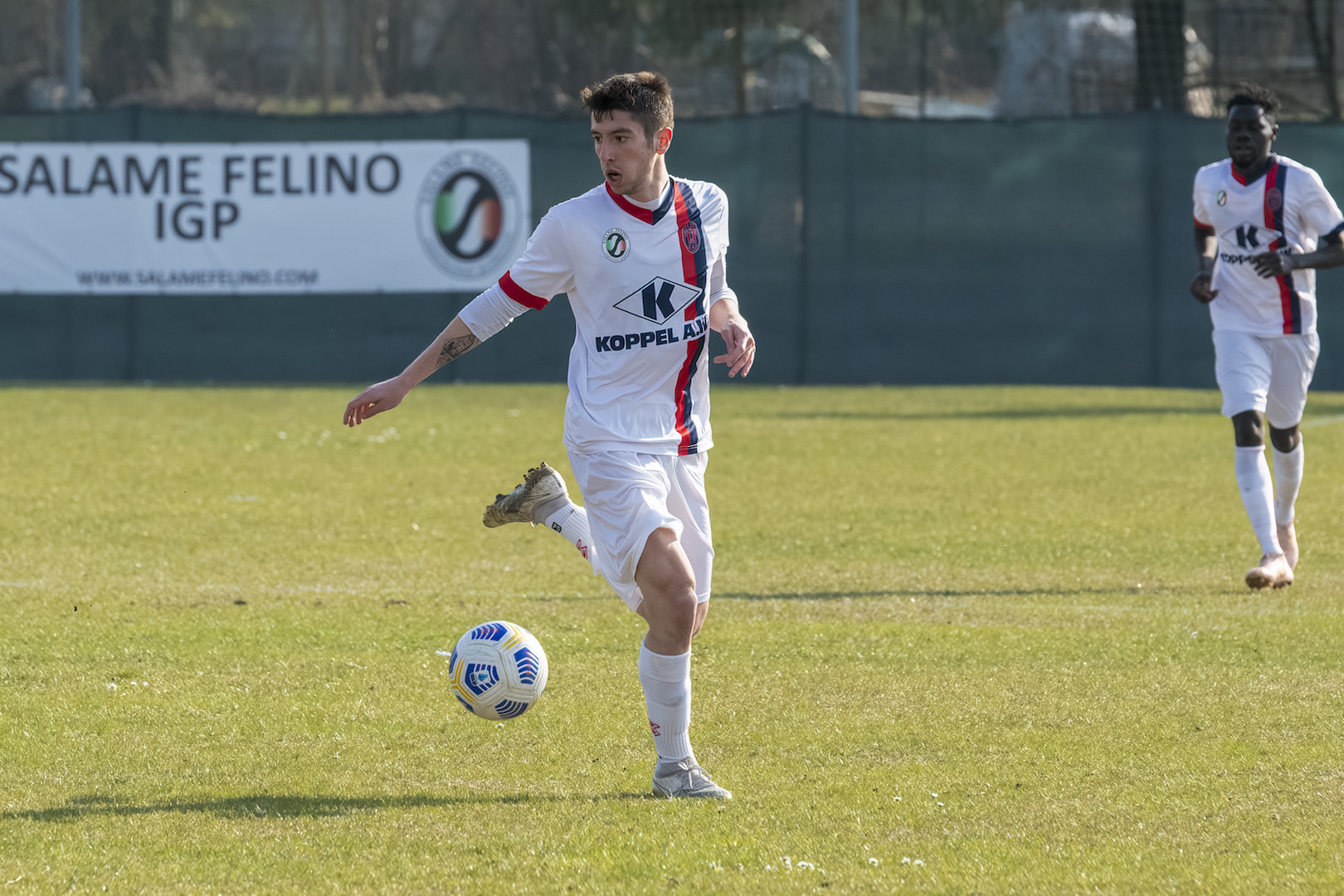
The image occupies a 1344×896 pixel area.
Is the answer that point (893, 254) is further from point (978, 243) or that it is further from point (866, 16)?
point (866, 16)

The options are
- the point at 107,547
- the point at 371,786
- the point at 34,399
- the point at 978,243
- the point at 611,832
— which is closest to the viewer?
the point at 611,832

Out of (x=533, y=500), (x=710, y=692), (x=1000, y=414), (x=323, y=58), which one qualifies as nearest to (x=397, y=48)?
(x=323, y=58)

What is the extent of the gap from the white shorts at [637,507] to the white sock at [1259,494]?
415 centimetres

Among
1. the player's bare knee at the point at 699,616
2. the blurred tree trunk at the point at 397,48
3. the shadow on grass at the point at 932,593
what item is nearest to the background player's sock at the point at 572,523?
the player's bare knee at the point at 699,616

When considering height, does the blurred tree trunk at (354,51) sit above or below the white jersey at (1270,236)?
above

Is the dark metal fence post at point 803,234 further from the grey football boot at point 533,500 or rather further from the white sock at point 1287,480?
the grey football boot at point 533,500

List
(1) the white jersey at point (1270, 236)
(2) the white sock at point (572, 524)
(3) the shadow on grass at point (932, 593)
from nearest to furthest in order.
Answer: (2) the white sock at point (572, 524) < (3) the shadow on grass at point (932, 593) < (1) the white jersey at point (1270, 236)

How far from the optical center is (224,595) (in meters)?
8.10

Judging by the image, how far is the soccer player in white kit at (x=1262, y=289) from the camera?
8.72 metres

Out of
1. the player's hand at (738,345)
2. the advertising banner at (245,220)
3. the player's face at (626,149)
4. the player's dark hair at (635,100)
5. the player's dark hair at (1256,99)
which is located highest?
the advertising banner at (245,220)

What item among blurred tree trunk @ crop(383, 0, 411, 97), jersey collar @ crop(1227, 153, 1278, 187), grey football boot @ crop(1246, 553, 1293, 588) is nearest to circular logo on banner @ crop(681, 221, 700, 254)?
grey football boot @ crop(1246, 553, 1293, 588)

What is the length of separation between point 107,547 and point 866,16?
14.4 metres

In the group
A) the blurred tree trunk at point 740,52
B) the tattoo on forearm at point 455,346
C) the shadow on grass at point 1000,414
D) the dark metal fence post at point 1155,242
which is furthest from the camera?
the blurred tree trunk at point 740,52

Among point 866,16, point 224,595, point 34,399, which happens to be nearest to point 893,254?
point 866,16
